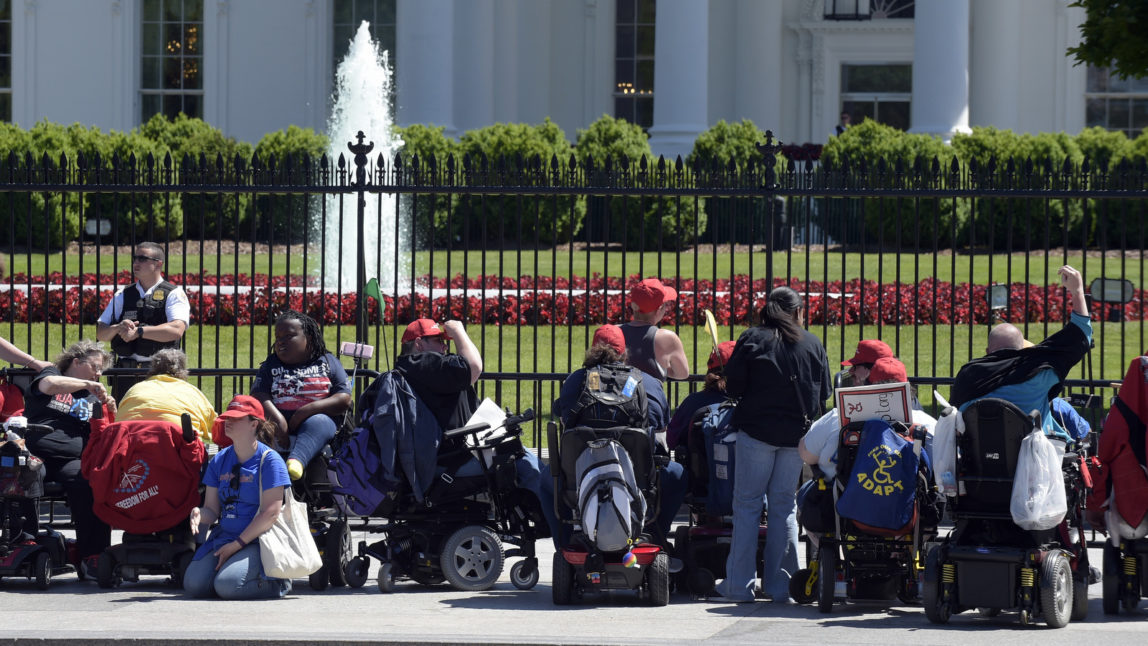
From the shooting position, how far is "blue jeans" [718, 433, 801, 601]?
769 centimetres

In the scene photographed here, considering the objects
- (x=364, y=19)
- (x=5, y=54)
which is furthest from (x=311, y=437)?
(x=5, y=54)

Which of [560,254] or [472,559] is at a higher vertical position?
[560,254]

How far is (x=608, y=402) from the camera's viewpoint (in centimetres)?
745

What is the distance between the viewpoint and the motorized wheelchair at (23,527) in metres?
7.91

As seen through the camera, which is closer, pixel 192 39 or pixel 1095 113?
pixel 1095 113

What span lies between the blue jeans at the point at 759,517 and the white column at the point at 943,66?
19096 mm

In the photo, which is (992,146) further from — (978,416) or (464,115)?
(978,416)

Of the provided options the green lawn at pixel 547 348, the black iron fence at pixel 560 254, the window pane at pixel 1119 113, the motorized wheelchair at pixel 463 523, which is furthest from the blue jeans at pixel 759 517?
the window pane at pixel 1119 113

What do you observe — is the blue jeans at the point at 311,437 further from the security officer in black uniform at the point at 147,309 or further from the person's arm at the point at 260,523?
the security officer in black uniform at the point at 147,309

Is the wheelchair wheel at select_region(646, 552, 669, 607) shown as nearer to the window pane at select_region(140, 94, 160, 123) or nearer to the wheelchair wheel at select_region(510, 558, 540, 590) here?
the wheelchair wheel at select_region(510, 558, 540, 590)

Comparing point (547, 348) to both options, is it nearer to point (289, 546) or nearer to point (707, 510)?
point (707, 510)

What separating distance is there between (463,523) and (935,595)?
2178 mm

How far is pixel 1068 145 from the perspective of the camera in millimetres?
23953

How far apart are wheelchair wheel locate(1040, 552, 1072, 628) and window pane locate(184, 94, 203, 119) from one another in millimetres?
26313
